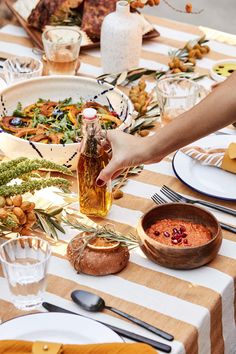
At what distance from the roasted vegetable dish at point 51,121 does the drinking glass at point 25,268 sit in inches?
20.5

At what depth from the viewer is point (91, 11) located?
9.50ft

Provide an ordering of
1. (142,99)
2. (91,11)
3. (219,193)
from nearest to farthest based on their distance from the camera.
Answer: (219,193) < (142,99) < (91,11)

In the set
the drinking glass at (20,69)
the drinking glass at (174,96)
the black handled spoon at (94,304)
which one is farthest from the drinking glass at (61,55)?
the black handled spoon at (94,304)

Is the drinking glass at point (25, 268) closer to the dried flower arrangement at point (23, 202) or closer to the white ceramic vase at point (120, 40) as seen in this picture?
the dried flower arrangement at point (23, 202)

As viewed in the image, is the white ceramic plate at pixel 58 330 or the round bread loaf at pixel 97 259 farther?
the round bread loaf at pixel 97 259

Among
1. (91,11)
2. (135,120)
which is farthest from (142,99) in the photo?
(91,11)

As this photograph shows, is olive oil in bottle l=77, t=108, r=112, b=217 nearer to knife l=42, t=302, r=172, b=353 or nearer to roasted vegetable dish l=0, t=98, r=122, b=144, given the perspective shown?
roasted vegetable dish l=0, t=98, r=122, b=144

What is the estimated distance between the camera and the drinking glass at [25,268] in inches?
61.4

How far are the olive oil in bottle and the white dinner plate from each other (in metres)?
0.25

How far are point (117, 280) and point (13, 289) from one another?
24 cm

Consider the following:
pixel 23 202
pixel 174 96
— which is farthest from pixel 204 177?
pixel 23 202

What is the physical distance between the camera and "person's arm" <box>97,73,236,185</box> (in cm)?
176

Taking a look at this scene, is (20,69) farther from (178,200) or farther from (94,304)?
(94,304)

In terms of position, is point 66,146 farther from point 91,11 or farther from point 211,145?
point 91,11
